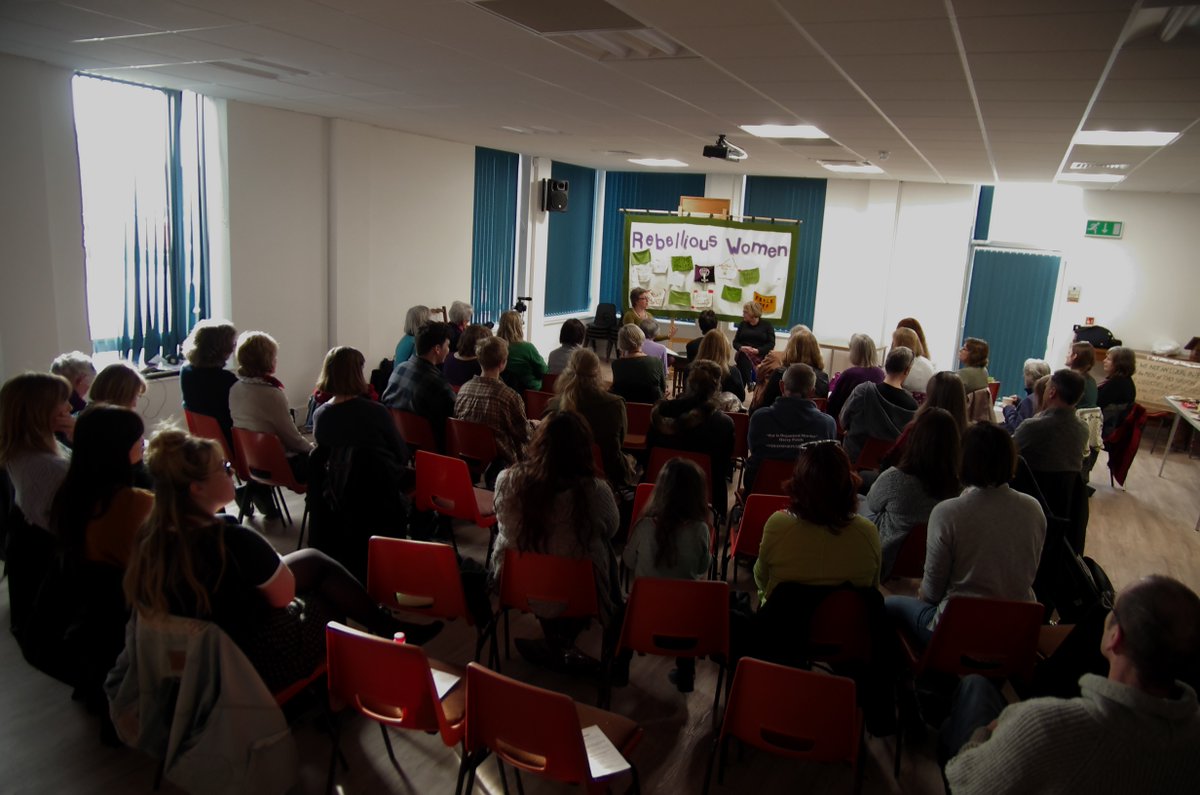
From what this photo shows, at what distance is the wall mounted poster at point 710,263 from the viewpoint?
395 inches

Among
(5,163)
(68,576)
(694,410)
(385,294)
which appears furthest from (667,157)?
(68,576)

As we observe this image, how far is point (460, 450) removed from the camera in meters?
4.77

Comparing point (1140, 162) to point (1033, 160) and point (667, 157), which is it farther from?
point (667, 157)

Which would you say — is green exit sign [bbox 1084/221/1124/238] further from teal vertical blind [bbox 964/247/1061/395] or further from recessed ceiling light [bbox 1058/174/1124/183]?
recessed ceiling light [bbox 1058/174/1124/183]

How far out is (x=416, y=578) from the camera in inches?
120

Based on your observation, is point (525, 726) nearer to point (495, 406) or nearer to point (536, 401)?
point (495, 406)

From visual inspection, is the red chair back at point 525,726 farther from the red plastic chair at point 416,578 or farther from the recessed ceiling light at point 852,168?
the recessed ceiling light at point 852,168

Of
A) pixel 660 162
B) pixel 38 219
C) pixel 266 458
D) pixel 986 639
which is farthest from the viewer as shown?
pixel 660 162

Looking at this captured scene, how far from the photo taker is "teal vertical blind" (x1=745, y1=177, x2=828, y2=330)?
38.1 feet

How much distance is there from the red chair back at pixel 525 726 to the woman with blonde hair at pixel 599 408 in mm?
2475

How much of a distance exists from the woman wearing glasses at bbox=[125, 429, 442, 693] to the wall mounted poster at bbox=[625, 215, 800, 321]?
8.09 metres

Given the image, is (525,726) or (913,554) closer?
(525,726)

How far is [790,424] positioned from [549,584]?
1.98 m

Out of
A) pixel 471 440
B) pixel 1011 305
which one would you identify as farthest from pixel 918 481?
pixel 1011 305
